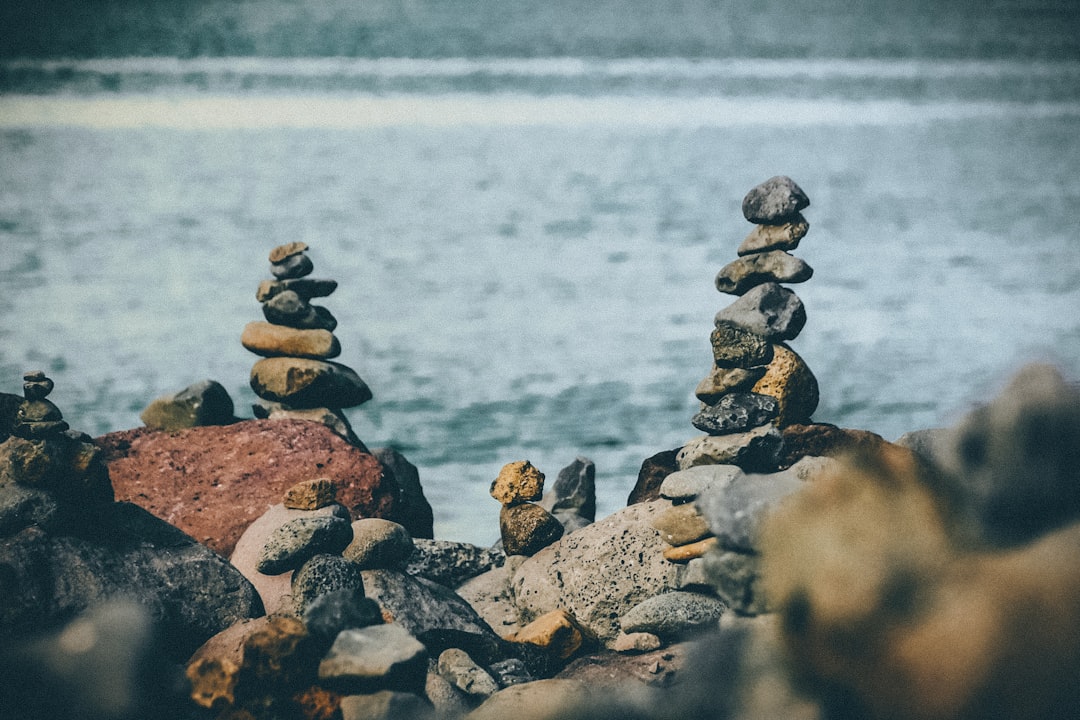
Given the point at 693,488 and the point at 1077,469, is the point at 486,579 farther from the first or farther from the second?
the point at 1077,469

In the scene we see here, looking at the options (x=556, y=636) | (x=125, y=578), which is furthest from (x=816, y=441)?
(x=125, y=578)

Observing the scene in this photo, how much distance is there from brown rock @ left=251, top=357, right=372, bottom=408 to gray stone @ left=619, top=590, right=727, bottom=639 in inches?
166

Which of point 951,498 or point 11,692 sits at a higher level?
point 951,498

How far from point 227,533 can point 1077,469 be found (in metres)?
6.17

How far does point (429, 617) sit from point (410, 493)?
3.14 metres

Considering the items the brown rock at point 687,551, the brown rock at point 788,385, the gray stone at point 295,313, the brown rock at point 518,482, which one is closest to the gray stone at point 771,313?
the brown rock at point 788,385

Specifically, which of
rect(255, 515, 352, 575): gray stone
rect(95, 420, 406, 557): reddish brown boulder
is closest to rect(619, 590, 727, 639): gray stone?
rect(255, 515, 352, 575): gray stone

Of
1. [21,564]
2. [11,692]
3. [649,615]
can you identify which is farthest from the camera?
[649,615]

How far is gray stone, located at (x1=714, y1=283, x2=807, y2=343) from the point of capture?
686 cm

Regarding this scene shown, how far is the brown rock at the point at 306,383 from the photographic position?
9.03m

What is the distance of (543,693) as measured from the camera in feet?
15.2

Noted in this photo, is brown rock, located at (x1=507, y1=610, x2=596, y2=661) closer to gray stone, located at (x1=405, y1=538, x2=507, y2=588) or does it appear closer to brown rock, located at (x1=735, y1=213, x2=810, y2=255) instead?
gray stone, located at (x1=405, y1=538, x2=507, y2=588)

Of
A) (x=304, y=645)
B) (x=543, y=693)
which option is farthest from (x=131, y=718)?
(x=543, y=693)

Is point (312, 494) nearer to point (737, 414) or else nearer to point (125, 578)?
point (125, 578)
